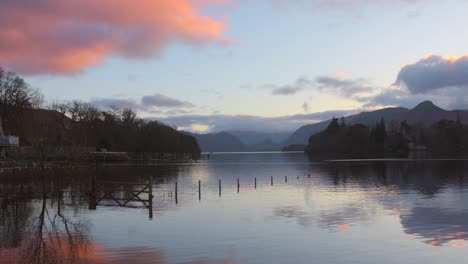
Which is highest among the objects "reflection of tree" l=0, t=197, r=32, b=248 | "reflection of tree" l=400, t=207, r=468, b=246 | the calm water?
"reflection of tree" l=0, t=197, r=32, b=248

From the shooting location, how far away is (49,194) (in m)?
66.2

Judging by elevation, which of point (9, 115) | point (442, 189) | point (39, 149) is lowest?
point (442, 189)

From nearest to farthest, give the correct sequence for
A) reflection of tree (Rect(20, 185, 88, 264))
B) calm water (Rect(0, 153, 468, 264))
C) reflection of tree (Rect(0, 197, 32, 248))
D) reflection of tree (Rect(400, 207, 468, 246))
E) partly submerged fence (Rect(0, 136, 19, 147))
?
reflection of tree (Rect(20, 185, 88, 264)) → calm water (Rect(0, 153, 468, 264)) → reflection of tree (Rect(0, 197, 32, 248)) → reflection of tree (Rect(400, 207, 468, 246)) → partly submerged fence (Rect(0, 136, 19, 147))

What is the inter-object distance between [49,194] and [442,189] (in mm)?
56708

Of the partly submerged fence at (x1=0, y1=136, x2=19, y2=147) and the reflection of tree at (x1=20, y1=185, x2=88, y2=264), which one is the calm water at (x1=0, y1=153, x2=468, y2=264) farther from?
the partly submerged fence at (x1=0, y1=136, x2=19, y2=147)

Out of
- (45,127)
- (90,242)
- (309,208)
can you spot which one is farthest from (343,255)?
(45,127)

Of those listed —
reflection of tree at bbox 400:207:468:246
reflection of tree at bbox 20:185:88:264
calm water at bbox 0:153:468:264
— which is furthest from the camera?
reflection of tree at bbox 400:207:468:246

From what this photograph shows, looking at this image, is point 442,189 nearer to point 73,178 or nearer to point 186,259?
point 186,259

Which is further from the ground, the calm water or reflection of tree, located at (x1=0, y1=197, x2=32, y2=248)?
reflection of tree, located at (x1=0, y1=197, x2=32, y2=248)

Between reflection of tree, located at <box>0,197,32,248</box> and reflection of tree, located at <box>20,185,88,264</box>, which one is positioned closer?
reflection of tree, located at <box>20,185,88,264</box>

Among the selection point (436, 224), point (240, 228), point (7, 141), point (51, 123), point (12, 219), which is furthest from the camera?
point (51, 123)

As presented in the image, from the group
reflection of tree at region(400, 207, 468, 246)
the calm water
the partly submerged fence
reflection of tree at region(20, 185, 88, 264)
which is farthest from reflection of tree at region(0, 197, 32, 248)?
the partly submerged fence

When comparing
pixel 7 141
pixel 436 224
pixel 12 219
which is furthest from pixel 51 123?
pixel 436 224

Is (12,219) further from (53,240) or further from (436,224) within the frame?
(436,224)
